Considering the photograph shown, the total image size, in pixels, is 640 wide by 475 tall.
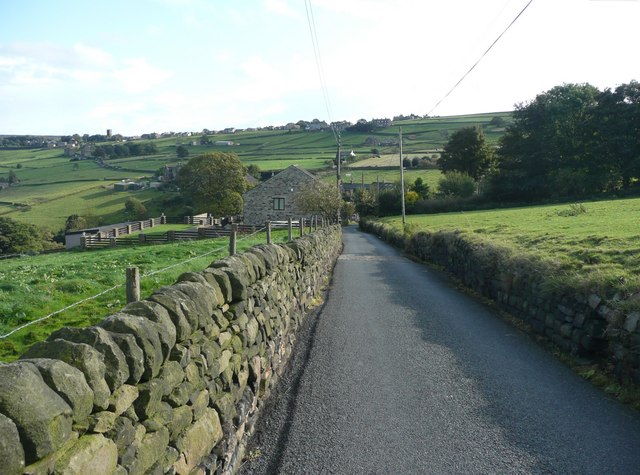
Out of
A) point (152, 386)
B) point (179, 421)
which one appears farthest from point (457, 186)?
point (152, 386)

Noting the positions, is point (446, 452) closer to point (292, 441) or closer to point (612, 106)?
point (292, 441)

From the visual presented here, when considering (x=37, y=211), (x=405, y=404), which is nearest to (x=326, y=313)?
(x=405, y=404)

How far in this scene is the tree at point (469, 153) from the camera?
74.6 m

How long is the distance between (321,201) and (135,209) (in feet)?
101

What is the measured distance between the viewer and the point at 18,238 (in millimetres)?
49938

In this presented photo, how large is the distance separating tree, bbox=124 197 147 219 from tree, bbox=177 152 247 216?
9.11m

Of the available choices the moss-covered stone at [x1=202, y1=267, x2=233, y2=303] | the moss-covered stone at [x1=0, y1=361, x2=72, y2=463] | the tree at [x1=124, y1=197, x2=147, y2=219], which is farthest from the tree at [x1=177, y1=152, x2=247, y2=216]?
the moss-covered stone at [x1=0, y1=361, x2=72, y2=463]

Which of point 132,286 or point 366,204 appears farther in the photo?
point 366,204

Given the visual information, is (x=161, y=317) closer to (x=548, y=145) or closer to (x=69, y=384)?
(x=69, y=384)

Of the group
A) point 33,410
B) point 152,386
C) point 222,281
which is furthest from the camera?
point 222,281

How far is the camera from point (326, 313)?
39.0ft

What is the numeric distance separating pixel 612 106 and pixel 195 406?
60.1m

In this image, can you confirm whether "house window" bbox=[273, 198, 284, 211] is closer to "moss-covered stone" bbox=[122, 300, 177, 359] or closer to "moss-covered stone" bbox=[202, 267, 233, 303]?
"moss-covered stone" bbox=[202, 267, 233, 303]

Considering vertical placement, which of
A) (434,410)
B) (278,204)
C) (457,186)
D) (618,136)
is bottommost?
(278,204)
